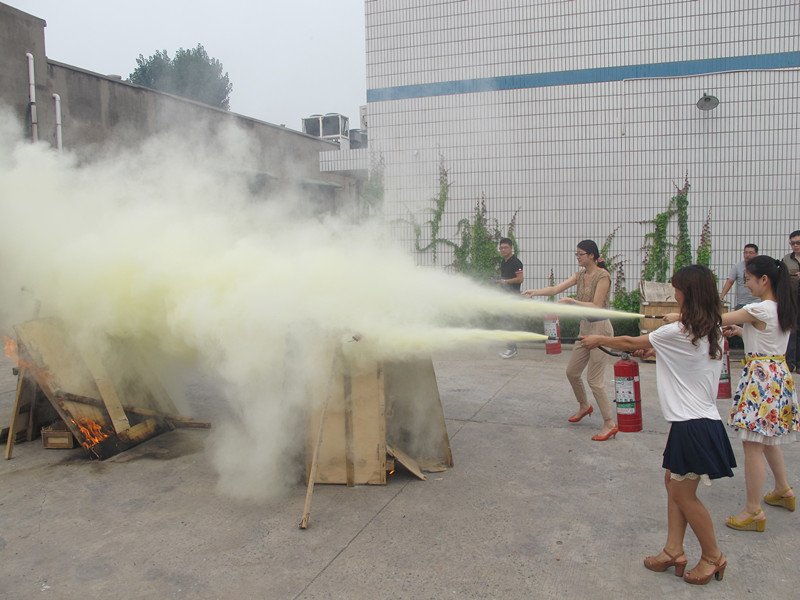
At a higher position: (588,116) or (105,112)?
(105,112)

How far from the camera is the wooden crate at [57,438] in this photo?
5.13 m

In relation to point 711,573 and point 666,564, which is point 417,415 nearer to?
point 666,564

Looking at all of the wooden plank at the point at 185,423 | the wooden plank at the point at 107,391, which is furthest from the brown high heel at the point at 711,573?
the wooden plank at the point at 107,391

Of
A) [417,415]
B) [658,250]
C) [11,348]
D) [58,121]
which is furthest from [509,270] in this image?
[58,121]

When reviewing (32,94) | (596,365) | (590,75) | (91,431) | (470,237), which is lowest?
(91,431)

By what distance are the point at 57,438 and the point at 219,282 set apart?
215 cm

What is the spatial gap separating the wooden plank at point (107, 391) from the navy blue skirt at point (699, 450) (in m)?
4.20

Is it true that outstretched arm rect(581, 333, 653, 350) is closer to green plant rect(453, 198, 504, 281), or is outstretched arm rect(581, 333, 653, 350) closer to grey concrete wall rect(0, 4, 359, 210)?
green plant rect(453, 198, 504, 281)

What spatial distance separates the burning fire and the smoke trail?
764mm

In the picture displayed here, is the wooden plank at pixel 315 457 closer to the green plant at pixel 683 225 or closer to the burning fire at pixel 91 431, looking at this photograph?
the burning fire at pixel 91 431

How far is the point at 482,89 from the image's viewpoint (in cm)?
1002

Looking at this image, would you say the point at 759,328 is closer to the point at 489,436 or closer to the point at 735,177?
the point at 489,436

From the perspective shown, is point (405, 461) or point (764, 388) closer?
point (764, 388)

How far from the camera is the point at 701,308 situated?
2.97m
